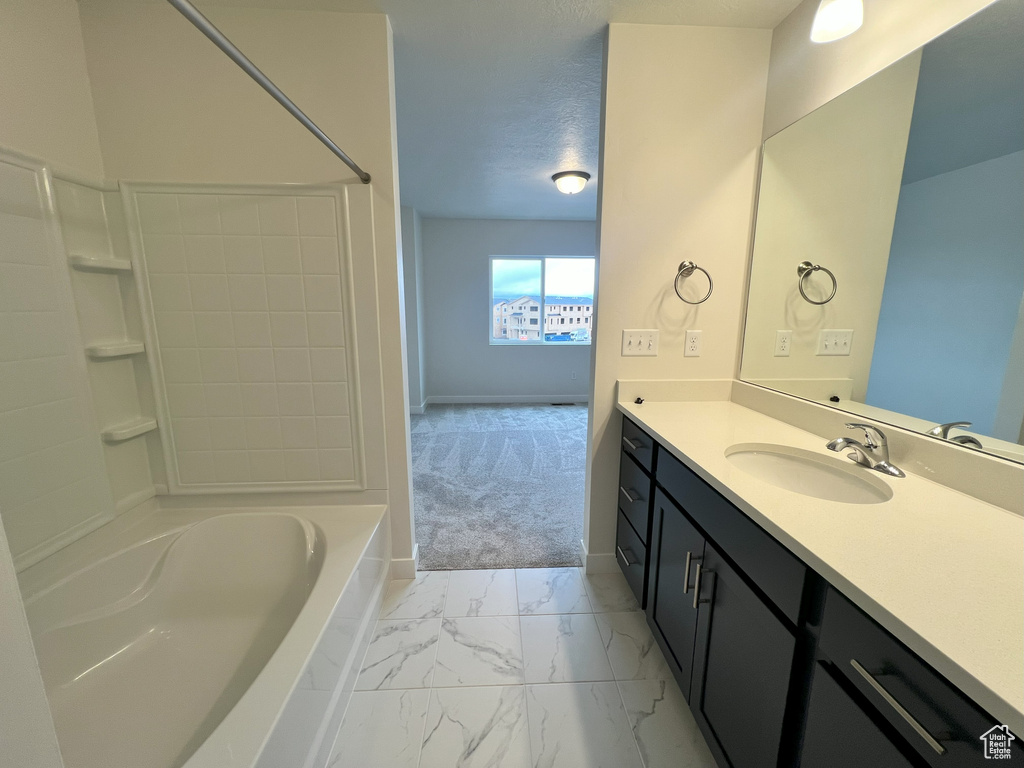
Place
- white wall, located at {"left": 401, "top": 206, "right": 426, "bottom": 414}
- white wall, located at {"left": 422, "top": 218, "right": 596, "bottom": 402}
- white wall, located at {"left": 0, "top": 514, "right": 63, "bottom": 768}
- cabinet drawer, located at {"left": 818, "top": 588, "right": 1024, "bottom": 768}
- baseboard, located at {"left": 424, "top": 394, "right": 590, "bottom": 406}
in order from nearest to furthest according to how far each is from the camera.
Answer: white wall, located at {"left": 0, "top": 514, "right": 63, "bottom": 768}
cabinet drawer, located at {"left": 818, "top": 588, "right": 1024, "bottom": 768}
white wall, located at {"left": 401, "top": 206, "right": 426, "bottom": 414}
white wall, located at {"left": 422, "top": 218, "right": 596, "bottom": 402}
baseboard, located at {"left": 424, "top": 394, "right": 590, "bottom": 406}

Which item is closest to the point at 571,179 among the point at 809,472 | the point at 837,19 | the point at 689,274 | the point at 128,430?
the point at 689,274

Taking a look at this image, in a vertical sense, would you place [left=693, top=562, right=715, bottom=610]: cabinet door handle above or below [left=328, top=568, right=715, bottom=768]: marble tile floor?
above

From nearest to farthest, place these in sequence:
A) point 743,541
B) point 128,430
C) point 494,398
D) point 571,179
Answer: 1. point 743,541
2. point 128,430
3. point 571,179
4. point 494,398

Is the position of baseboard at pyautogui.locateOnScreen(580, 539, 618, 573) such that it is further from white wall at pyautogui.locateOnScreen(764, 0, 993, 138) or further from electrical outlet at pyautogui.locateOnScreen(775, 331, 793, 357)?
white wall at pyautogui.locateOnScreen(764, 0, 993, 138)

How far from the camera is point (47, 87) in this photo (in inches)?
51.2

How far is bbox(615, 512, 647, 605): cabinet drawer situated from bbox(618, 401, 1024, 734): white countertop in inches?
23.5

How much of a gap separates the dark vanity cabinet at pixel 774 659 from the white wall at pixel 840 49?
1.38 meters

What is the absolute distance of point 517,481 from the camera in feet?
9.70

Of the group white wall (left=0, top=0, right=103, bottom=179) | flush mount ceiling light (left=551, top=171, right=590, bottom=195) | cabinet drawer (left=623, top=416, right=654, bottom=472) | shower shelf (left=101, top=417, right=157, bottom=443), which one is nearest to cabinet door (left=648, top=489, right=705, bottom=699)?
cabinet drawer (left=623, top=416, right=654, bottom=472)

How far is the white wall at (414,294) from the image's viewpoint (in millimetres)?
4320

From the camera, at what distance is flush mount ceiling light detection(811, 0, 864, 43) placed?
110cm

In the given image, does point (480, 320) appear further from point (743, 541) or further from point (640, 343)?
point (743, 541)

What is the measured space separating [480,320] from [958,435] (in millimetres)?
4549

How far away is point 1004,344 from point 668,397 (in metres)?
0.99
